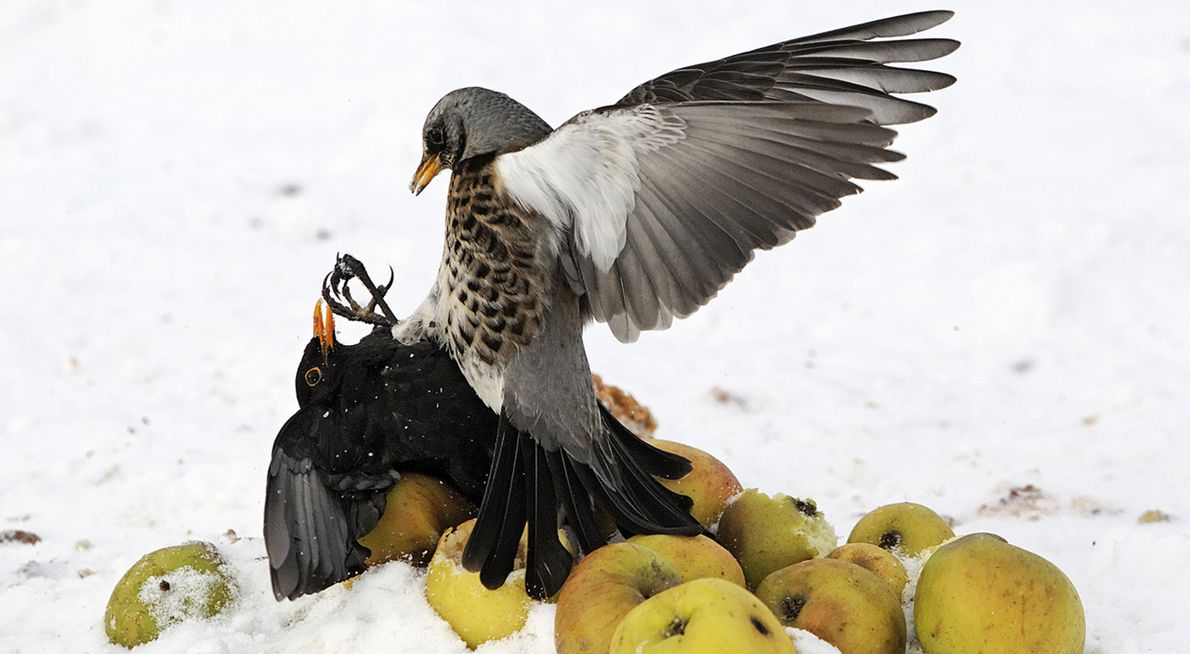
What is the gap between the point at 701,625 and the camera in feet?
7.61

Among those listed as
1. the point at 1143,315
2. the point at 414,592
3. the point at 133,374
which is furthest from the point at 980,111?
the point at 414,592

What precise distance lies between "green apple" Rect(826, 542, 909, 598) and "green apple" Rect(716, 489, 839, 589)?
86 mm

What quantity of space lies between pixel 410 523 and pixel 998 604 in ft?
5.00

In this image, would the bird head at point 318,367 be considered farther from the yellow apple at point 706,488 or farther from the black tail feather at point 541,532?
the yellow apple at point 706,488

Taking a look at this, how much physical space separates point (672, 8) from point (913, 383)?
3885 mm

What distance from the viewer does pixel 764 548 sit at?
321 cm

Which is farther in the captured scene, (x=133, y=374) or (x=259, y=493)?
(x=133, y=374)

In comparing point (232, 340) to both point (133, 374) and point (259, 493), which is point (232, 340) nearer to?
point (133, 374)

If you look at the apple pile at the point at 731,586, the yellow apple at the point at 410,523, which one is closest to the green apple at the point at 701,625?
the apple pile at the point at 731,586

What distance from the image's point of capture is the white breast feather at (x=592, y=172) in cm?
303

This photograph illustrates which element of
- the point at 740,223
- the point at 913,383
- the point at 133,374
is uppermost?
the point at 740,223

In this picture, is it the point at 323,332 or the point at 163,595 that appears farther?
the point at 323,332

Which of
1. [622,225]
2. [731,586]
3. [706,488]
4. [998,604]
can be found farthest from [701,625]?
[622,225]

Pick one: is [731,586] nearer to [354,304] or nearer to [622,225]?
[622,225]
